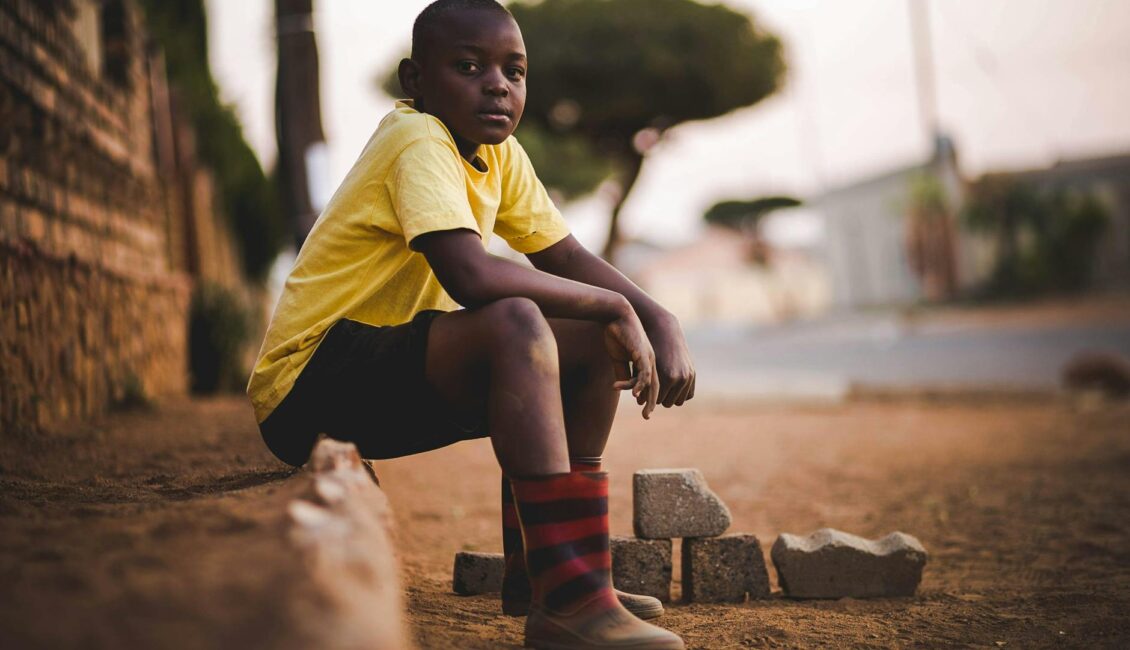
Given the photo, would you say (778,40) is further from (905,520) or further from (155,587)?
(155,587)

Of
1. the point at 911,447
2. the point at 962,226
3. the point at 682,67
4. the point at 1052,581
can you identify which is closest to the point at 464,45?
the point at 1052,581

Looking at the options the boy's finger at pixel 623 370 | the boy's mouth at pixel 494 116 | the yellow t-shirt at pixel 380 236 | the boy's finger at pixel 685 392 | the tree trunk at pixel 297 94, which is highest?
the tree trunk at pixel 297 94

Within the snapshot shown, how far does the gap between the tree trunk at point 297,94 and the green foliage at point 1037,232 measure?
21537 millimetres

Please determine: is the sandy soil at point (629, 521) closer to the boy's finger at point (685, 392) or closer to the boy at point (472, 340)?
the boy at point (472, 340)

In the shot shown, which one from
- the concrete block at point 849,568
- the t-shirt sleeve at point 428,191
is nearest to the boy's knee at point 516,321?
the t-shirt sleeve at point 428,191

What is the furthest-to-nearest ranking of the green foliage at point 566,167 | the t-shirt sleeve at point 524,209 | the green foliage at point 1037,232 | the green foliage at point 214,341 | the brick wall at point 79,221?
the green foliage at point 566,167 → the green foliage at point 1037,232 → the green foliage at point 214,341 → the brick wall at point 79,221 → the t-shirt sleeve at point 524,209

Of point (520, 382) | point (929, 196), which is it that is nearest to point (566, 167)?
point (929, 196)

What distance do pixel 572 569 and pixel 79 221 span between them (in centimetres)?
355

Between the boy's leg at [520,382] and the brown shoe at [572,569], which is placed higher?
the boy's leg at [520,382]

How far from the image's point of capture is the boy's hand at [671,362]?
2426mm

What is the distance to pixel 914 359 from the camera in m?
Result: 15.3

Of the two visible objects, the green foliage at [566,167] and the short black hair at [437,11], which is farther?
the green foliage at [566,167]

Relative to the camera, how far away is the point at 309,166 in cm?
693

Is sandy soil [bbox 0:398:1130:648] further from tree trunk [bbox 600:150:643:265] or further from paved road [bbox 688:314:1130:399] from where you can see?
tree trunk [bbox 600:150:643:265]
